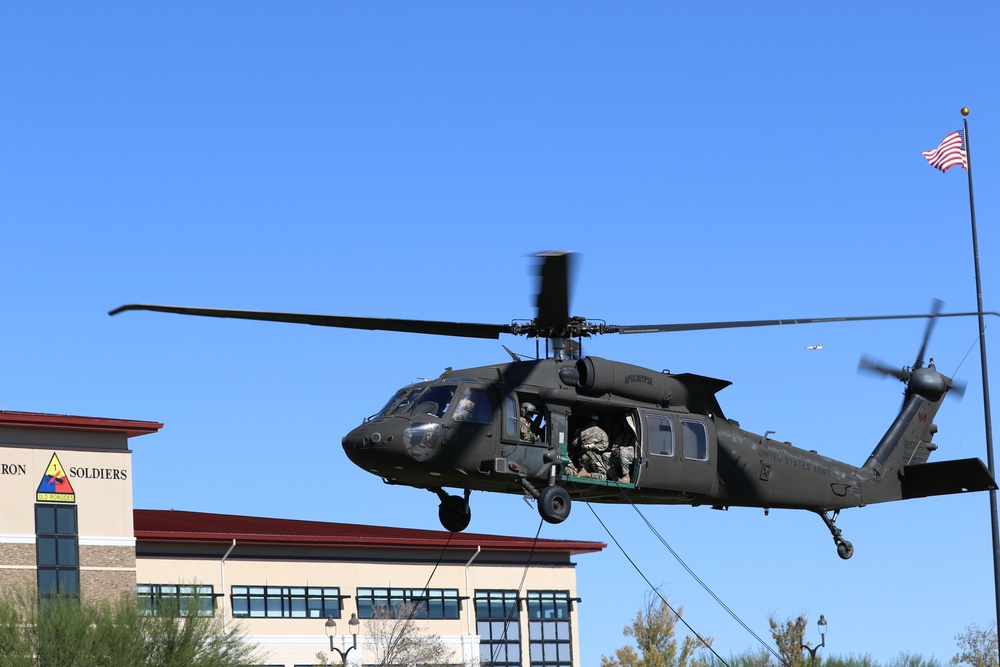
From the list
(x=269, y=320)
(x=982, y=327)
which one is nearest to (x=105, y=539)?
(x=982, y=327)

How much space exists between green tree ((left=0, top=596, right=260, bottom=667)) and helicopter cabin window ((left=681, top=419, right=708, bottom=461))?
2652 centimetres

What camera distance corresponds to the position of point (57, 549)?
69750 mm

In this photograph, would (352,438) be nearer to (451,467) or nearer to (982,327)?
(451,467)

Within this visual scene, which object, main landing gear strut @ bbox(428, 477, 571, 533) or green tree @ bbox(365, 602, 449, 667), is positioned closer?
main landing gear strut @ bbox(428, 477, 571, 533)

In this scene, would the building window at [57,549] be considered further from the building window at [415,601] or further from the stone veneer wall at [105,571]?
the building window at [415,601]

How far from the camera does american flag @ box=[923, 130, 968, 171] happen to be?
47.1 metres

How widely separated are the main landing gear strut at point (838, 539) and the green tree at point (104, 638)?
25.3 metres

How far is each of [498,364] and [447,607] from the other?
5700cm

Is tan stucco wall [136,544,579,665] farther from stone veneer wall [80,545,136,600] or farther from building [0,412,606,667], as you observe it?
stone veneer wall [80,545,136,600]

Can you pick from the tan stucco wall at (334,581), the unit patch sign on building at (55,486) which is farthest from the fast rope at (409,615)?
the unit patch sign on building at (55,486)

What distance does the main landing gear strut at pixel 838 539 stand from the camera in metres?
34.3

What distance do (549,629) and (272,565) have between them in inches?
624

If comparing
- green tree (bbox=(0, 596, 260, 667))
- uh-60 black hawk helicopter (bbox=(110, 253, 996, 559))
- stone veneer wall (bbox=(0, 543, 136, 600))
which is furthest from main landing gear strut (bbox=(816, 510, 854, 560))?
stone veneer wall (bbox=(0, 543, 136, 600))

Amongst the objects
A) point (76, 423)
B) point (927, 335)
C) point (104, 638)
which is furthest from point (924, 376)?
point (76, 423)
